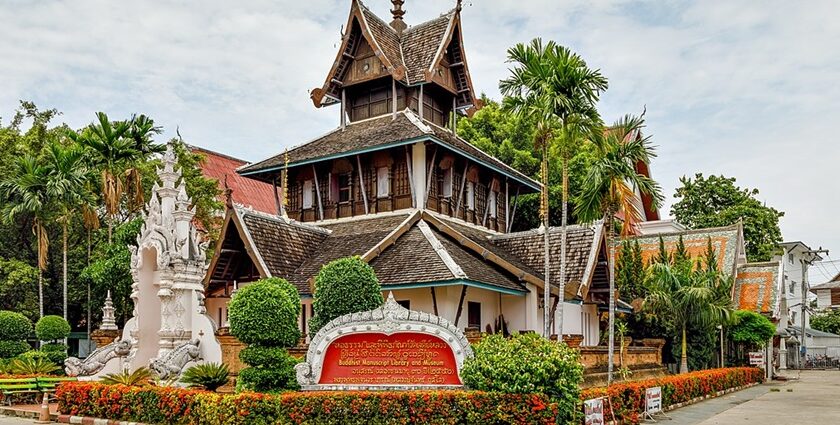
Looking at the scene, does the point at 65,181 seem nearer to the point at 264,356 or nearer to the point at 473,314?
the point at 473,314

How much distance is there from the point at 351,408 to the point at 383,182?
43.7ft

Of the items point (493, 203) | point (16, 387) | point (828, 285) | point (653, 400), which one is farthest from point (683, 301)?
point (828, 285)

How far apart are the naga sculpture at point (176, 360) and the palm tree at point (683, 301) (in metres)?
16.6

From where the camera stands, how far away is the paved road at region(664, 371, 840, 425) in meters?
19.0

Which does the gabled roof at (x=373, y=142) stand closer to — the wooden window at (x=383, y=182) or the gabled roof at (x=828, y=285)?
the wooden window at (x=383, y=182)

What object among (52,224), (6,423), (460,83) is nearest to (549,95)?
(460,83)

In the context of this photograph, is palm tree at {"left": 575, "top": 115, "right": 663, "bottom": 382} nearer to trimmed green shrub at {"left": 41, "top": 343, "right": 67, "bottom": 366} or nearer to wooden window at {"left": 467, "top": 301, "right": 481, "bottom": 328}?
wooden window at {"left": 467, "top": 301, "right": 481, "bottom": 328}

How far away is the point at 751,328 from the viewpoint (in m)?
33.8

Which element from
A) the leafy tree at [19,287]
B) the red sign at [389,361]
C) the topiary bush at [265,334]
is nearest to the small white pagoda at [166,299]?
the topiary bush at [265,334]

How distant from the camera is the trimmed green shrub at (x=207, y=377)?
A: 669 inches

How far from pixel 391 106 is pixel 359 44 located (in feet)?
9.67

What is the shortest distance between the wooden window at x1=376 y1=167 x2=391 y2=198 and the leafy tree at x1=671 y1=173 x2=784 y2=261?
2953 centimetres

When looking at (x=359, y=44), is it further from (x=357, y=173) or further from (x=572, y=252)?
(x=572, y=252)

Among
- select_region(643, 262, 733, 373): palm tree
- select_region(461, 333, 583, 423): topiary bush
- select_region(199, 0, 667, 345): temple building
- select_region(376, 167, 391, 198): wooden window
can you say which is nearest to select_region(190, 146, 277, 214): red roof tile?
select_region(199, 0, 667, 345): temple building
